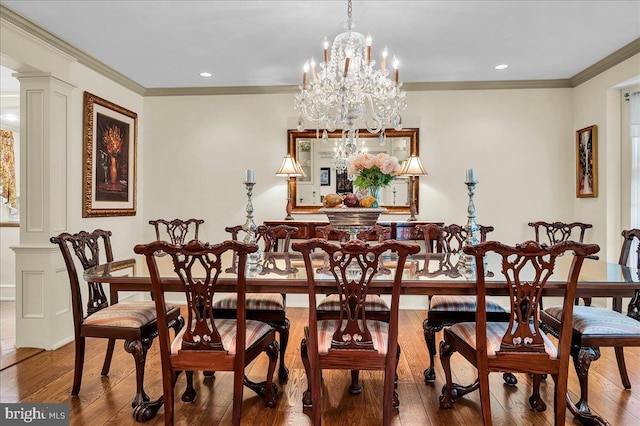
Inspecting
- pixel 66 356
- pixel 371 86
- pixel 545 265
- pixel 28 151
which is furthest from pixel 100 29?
pixel 545 265

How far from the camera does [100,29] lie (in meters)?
3.09

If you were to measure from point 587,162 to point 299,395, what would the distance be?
3717 millimetres

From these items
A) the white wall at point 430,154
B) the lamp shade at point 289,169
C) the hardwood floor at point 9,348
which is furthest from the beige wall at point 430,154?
the hardwood floor at point 9,348

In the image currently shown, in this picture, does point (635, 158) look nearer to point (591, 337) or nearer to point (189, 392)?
point (591, 337)

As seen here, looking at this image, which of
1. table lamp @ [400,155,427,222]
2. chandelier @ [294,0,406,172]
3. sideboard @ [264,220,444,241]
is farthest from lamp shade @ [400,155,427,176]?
chandelier @ [294,0,406,172]

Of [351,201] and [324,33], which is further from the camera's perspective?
[324,33]

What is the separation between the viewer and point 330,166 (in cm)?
447

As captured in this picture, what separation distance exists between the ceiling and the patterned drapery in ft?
6.19

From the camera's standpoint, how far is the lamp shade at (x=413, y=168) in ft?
13.7

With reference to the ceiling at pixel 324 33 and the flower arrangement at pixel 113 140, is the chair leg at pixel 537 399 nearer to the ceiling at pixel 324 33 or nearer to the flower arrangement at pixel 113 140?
the ceiling at pixel 324 33

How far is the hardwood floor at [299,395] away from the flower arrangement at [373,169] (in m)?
1.25

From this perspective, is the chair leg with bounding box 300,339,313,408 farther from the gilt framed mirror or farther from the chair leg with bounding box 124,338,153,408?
the gilt framed mirror

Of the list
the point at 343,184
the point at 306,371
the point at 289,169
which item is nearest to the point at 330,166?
the point at 343,184

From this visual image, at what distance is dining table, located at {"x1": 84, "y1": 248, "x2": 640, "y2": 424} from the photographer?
185 cm
